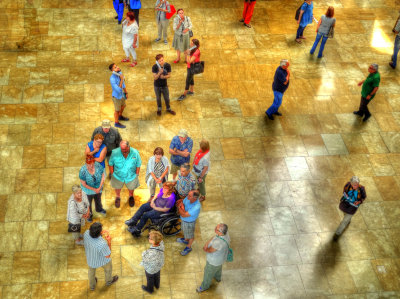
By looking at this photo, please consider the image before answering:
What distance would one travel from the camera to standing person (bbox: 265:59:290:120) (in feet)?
35.2

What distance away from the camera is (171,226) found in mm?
8812

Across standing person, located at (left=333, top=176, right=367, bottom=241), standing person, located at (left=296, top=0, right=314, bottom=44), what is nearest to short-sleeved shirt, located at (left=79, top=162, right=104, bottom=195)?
standing person, located at (left=333, top=176, right=367, bottom=241)

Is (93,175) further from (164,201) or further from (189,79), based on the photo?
(189,79)

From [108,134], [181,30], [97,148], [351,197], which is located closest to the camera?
[351,197]

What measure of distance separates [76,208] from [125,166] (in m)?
1.19

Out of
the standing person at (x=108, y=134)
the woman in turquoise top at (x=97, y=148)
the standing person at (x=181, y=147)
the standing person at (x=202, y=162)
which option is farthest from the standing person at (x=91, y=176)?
the standing person at (x=202, y=162)

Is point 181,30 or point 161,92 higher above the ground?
point 181,30

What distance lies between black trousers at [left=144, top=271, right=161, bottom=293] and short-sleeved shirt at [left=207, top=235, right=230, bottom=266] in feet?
2.97

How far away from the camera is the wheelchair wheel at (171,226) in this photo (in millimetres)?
8570

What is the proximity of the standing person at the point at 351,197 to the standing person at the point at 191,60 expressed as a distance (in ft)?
14.8

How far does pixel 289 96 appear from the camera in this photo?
12102 millimetres

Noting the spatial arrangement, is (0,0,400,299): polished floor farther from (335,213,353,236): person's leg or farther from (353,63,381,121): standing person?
(353,63,381,121): standing person

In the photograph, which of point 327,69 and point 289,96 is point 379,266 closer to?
point 289,96

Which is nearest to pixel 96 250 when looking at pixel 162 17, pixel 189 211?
pixel 189 211
